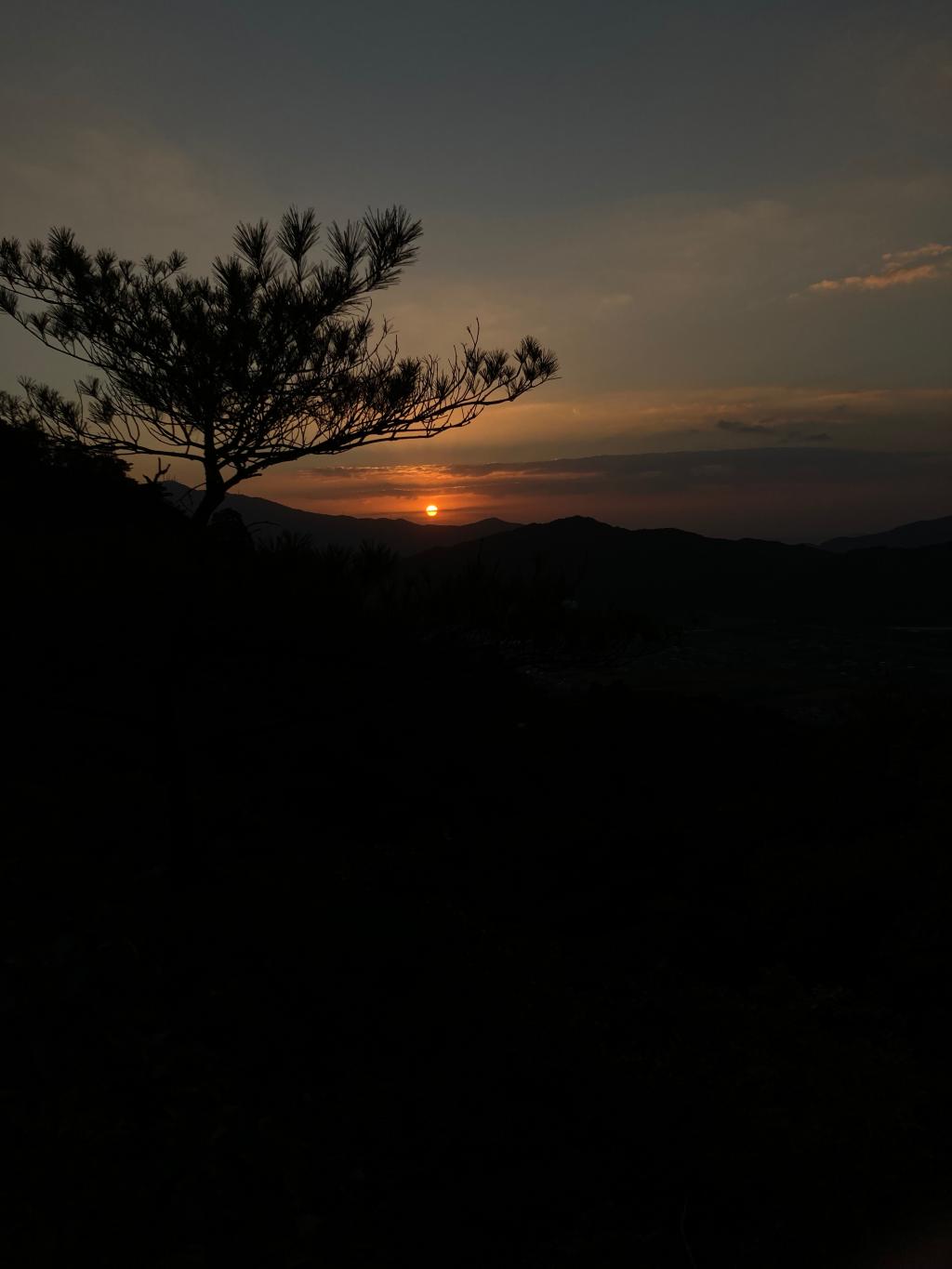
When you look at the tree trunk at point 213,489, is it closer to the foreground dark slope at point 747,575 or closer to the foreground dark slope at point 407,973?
the foreground dark slope at point 407,973

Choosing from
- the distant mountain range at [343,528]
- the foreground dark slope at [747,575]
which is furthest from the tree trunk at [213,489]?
the foreground dark slope at [747,575]

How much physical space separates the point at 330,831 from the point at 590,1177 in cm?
663

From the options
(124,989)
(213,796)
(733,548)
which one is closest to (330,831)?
(213,796)

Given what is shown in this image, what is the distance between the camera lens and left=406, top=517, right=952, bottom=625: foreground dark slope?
221 feet

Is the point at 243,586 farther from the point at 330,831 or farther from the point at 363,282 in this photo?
the point at 363,282

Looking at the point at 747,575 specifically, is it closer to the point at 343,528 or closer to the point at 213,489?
the point at 343,528

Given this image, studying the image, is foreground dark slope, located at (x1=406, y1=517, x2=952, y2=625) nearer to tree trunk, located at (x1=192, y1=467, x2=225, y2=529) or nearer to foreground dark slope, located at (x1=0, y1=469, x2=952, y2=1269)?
tree trunk, located at (x1=192, y1=467, x2=225, y2=529)

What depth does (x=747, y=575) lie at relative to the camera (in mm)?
79938

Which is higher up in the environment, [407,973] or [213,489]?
[213,489]

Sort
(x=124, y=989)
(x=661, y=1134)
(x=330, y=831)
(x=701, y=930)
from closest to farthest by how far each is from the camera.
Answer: (x=661, y=1134) < (x=124, y=989) < (x=701, y=930) < (x=330, y=831)

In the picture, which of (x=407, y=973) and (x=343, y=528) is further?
(x=343, y=528)

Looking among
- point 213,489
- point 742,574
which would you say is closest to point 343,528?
point 742,574

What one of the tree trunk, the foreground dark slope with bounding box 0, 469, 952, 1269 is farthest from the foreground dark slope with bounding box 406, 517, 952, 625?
the foreground dark slope with bounding box 0, 469, 952, 1269

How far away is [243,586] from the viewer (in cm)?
719
